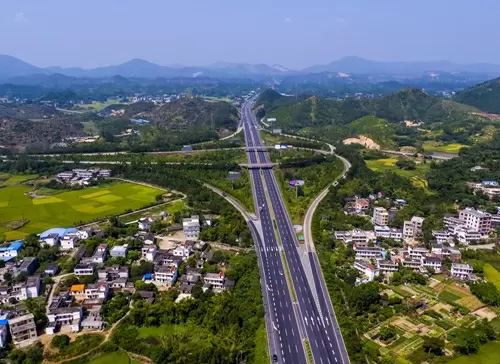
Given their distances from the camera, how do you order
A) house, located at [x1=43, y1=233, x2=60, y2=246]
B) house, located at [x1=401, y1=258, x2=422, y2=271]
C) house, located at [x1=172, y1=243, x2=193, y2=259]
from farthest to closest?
house, located at [x1=43, y1=233, x2=60, y2=246] < house, located at [x1=172, y1=243, x2=193, y2=259] < house, located at [x1=401, y1=258, x2=422, y2=271]

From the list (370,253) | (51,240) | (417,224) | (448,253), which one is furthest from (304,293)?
(51,240)

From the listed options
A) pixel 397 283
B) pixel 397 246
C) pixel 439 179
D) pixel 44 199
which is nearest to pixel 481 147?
pixel 439 179

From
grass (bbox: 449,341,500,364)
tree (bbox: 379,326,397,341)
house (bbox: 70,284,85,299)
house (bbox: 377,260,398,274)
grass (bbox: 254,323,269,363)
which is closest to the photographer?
grass (bbox: 254,323,269,363)

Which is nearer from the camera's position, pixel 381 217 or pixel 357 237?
pixel 357 237

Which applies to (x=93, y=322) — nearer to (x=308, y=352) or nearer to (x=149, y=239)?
(x=149, y=239)

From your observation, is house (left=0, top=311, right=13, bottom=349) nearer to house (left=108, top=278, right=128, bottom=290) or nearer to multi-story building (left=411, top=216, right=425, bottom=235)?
house (left=108, top=278, right=128, bottom=290)

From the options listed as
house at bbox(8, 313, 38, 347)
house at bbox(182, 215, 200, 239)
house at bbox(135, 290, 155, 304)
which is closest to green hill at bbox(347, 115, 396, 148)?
house at bbox(182, 215, 200, 239)
